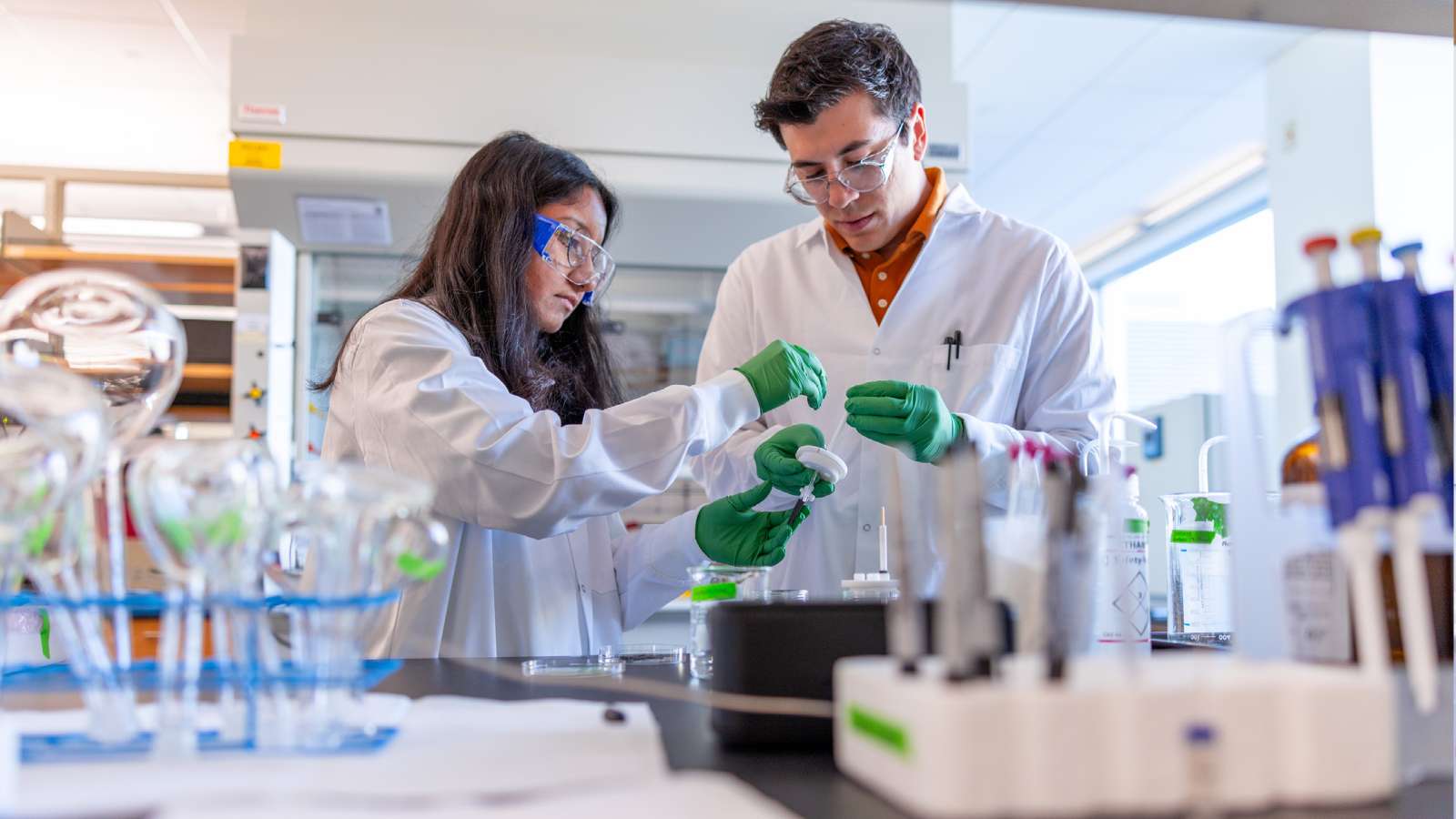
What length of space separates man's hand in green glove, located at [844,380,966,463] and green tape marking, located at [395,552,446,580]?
0.98 metres

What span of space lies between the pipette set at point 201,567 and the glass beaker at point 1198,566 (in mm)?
1238

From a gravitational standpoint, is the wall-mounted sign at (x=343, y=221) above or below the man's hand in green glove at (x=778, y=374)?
above

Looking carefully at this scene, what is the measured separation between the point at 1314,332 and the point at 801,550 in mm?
1414

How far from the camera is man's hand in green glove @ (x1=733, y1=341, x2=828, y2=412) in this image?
1669 mm

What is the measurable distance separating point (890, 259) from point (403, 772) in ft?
5.53

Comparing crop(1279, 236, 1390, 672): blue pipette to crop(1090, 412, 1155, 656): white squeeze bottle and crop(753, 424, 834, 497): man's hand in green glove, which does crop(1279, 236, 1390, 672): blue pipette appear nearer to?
crop(1090, 412, 1155, 656): white squeeze bottle

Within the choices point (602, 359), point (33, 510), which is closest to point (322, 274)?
point (602, 359)

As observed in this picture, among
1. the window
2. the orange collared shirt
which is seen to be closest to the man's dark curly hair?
the orange collared shirt

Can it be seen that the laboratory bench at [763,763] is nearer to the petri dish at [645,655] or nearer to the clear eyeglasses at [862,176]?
the petri dish at [645,655]

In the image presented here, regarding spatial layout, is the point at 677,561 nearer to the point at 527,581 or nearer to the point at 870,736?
the point at 527,581

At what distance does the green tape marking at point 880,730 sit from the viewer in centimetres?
64

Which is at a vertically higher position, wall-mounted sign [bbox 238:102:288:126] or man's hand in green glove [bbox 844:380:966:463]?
wall-mounted sign [bbox 238:102:288:126]

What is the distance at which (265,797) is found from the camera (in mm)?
676

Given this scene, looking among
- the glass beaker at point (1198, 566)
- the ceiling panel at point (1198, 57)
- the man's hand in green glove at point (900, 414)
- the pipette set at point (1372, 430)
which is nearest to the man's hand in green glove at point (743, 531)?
the man's hand in green glove at point (900, 414)
